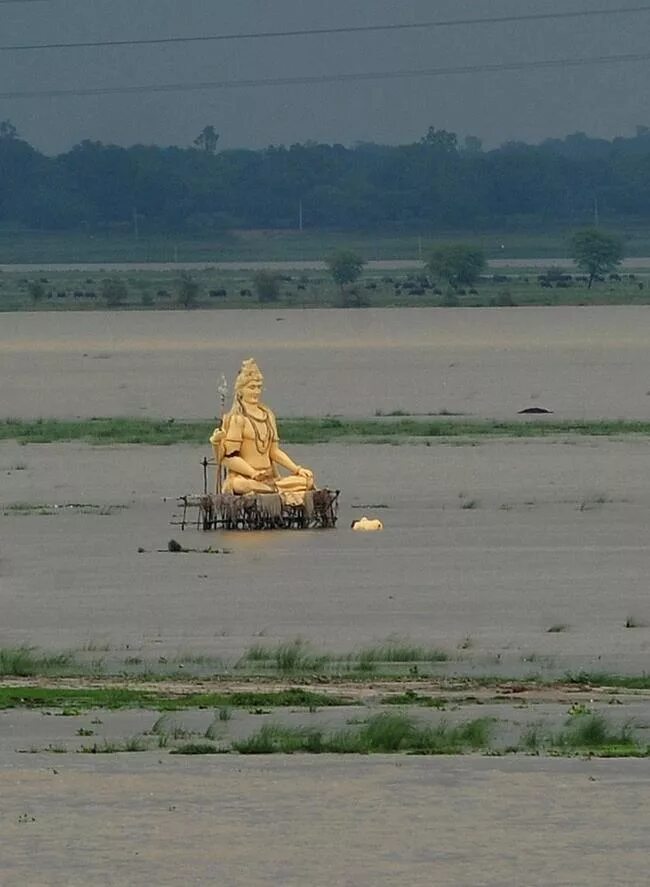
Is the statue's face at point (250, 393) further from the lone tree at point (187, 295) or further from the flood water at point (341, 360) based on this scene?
the lone tree at point (187, 295)

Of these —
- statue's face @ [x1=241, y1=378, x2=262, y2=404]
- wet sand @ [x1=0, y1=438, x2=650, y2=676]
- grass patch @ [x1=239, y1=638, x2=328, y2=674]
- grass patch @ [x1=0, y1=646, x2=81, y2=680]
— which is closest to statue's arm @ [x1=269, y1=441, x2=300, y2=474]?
statue's face @ [x1=241, y1=378, x2=262, y2=404]

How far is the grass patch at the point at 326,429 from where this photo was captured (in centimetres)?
3003

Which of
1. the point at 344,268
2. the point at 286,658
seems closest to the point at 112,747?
the point at 286,658

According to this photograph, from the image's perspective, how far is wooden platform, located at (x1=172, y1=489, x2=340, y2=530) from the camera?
19562 mm

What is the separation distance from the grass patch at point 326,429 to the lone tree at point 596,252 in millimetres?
60631

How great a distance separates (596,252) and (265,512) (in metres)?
75.6

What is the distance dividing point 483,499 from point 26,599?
7.36 metres

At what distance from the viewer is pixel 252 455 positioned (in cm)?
1955

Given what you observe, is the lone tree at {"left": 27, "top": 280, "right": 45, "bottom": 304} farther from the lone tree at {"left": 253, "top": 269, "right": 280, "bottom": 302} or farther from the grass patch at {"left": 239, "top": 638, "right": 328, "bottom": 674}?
the grass patch at {"left": 239, "top": 638, "right": 328, "bottom": 674}

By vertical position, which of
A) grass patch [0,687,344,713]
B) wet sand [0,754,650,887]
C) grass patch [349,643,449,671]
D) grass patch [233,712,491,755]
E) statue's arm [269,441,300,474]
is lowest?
grass patch [349,643,449,671]

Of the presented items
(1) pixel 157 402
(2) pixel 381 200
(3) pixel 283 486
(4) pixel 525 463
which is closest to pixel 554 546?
(3) pixel 283 486

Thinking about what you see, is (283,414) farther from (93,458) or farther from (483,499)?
(483,499)

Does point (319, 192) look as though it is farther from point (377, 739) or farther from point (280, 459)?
point (377, 739)

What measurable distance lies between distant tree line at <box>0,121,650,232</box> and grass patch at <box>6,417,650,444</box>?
10971 cm
